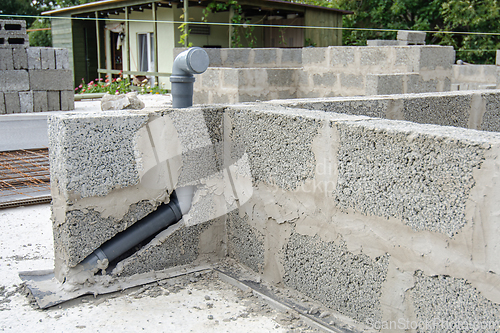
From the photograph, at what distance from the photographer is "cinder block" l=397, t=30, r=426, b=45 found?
32.2 ft

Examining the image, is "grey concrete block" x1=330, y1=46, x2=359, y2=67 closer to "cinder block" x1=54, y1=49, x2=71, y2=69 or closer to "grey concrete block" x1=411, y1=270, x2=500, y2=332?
"cinder block" x1=54, y1=49, x2=71, y2=69

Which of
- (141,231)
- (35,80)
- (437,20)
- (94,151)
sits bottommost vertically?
(141,231)

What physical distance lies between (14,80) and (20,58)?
1.34 feet

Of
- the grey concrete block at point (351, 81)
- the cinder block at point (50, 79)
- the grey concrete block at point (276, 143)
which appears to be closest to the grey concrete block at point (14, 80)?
the cinder block at point (50, 79)

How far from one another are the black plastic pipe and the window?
14.4 meters

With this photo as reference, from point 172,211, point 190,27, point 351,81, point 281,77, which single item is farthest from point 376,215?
point 190,27

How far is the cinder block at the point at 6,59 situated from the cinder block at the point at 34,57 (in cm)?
31

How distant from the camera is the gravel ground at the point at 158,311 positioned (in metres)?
2.61

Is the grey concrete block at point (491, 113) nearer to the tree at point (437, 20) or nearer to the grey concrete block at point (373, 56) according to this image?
the grey concrete block at point (373, 56)

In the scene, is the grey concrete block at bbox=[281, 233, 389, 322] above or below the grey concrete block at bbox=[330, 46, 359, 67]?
below

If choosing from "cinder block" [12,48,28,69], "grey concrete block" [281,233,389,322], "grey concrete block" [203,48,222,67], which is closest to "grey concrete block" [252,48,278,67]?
"grey concrete block" [203,48,222,67]

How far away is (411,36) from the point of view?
999 centimetres

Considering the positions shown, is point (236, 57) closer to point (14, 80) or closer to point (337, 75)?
point (337, 75)

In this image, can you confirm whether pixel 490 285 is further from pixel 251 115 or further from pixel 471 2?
pixel 471 2
